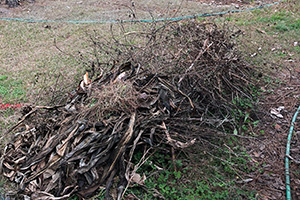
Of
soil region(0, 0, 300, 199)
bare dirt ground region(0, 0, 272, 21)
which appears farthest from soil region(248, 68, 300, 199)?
bare dirt ground region(0, 0, 272, 21)

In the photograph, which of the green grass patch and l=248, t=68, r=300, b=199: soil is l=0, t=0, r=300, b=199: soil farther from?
the green grass patch

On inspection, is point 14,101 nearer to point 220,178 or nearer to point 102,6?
point 220,178

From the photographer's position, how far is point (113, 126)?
2.62m

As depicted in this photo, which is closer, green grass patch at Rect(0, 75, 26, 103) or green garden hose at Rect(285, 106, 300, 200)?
green garden hose at Rect(285, 106, 300, 200)

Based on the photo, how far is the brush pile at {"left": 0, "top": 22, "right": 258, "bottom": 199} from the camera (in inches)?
95.1

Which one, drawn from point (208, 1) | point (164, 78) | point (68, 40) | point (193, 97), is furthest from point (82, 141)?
point (208, 1)

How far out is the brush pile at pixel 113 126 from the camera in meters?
2.42

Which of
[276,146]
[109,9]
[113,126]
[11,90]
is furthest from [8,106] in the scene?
[109,9]

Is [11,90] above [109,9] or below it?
below

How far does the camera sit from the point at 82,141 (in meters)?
2.51

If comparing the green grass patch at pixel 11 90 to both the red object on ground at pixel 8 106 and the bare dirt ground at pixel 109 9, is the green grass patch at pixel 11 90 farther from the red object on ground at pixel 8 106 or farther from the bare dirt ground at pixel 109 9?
the bare dirt ground at pixel 109 9

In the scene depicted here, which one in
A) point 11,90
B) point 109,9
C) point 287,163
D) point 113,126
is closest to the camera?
point 113,126

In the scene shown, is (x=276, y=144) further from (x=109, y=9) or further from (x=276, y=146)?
(x=109, y=9)

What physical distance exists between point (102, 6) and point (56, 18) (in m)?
1.59
